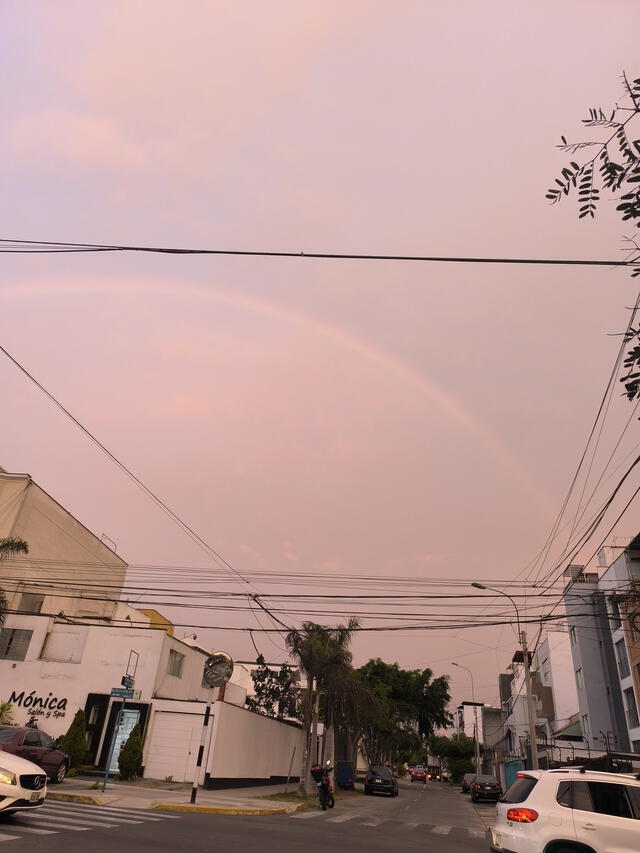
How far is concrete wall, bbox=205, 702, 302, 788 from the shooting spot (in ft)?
83.0

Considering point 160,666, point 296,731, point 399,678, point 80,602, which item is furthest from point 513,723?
point 160,666

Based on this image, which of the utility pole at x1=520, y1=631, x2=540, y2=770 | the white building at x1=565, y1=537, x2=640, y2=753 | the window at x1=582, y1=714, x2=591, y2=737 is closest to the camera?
the utility pole at x1=520, y1=631, x2=540, y2=770

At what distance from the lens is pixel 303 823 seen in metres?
15.8

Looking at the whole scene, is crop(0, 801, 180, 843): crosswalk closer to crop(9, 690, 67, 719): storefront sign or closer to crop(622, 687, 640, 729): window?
crop(9, 690, 67, 719): storefront sign

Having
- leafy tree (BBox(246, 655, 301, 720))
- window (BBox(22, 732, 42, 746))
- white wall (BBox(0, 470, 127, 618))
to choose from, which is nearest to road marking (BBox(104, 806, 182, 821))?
window (BBox(22, 732, 42, 746))

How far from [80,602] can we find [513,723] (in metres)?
50.8

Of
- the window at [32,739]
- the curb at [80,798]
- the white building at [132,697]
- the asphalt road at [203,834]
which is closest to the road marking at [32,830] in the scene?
the asphalt road at [203,834]

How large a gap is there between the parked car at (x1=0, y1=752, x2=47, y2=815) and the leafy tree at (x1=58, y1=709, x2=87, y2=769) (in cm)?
1547

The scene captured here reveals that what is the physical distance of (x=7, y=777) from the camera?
31.5 feet

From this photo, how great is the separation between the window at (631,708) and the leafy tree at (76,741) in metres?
29.6

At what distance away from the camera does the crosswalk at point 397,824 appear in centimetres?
1722

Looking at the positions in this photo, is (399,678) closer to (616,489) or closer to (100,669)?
(100,669)

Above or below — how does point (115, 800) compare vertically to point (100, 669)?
below

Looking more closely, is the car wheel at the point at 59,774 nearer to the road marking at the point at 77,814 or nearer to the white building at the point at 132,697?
the white building at the point at 132,697
